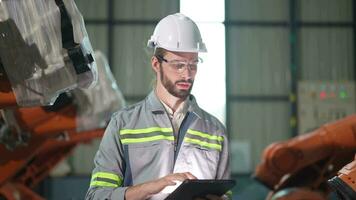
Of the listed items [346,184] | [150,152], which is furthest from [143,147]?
[346,184]

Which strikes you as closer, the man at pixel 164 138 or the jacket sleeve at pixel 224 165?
the man at pixel 164 138

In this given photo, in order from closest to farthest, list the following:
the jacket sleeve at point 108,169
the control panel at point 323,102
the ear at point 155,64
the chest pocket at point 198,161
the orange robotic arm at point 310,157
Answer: the jacket sleeve at point 108,169 → the chest pocket at point 198,161 → the ear at point 155,64 → the orange robotic arm at point 310,157 → the control panel at point 323,102

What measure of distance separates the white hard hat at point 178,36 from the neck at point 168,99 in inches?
8.1

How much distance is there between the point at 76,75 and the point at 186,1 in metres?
10.1

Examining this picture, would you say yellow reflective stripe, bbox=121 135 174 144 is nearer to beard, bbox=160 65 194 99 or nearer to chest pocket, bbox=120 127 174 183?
chest pocket, bbox=120 127 174 183

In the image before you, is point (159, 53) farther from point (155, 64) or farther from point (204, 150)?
point (204, 150)

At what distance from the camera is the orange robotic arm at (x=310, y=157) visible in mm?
5852

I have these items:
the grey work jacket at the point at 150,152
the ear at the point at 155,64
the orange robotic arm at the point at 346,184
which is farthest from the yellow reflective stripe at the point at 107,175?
the orange robotic arm at the point at 346,184

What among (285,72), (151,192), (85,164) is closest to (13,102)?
(151,192)

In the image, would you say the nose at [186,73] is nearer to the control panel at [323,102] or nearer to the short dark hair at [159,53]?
the short dark hair at [159,53]

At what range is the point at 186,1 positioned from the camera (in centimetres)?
1280

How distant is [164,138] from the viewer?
2924 mm

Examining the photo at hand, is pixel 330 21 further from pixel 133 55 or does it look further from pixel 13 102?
pixel 13 102

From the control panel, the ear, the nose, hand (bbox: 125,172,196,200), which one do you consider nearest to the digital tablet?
hand (bbox: 125,172,196,200)
